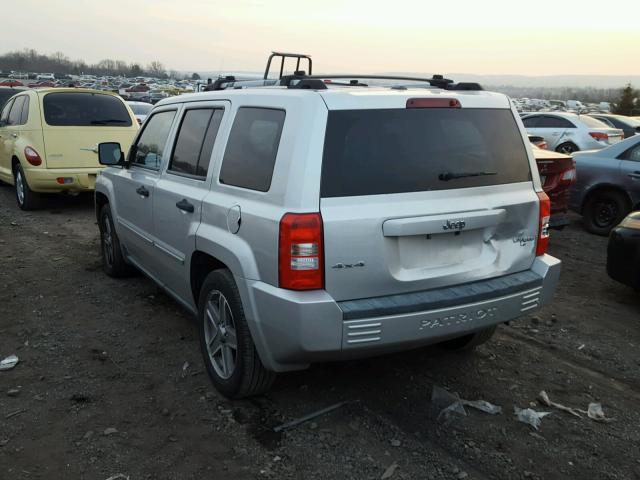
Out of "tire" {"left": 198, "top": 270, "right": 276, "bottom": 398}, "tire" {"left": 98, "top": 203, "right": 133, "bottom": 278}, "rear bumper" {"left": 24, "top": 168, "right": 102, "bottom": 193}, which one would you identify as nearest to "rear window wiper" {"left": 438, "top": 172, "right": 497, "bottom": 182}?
"tire" {"left": 198, "top": 270, "right": 276, "bottom": 398}

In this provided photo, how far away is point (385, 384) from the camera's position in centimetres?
Result: 378

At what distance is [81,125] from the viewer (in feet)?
30.2

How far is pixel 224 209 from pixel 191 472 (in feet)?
4.55

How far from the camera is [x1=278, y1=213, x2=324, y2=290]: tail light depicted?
9.13 feet

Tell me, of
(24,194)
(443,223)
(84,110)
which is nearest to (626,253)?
(443,223)

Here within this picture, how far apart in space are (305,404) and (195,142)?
1853 millimetres

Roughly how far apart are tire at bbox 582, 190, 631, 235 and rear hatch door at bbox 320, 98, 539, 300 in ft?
17.3

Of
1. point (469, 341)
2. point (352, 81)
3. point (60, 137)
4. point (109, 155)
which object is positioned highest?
point (352, 81)

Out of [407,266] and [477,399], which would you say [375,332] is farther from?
[477,399]

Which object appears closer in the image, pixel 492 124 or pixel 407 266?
pixel 407 266

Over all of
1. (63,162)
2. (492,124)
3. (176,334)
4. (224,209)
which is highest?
(492,124)

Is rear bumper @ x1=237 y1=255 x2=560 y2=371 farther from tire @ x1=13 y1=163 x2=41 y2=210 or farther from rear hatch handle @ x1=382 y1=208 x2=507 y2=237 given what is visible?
tire @ x1=13 y1=163 x2=41 y2=210

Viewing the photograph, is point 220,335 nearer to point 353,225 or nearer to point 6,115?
point 353,225

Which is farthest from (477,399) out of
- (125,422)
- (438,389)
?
(125,422)
